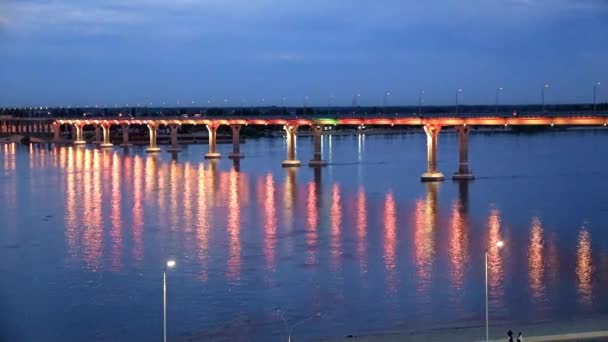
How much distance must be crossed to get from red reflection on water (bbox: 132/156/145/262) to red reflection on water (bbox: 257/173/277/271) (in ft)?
9.31

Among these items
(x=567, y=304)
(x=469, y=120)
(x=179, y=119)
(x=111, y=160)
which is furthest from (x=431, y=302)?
(x=179, y=119)

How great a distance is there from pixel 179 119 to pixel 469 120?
31.9 metres

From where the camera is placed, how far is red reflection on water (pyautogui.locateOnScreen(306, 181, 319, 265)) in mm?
20594

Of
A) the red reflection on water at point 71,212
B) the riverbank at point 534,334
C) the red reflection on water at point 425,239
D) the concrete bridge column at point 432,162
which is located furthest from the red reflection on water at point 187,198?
the riverbank at point 534,334

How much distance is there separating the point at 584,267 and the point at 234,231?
30.7 feet

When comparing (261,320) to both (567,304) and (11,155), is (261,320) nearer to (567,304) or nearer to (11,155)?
(567,304)

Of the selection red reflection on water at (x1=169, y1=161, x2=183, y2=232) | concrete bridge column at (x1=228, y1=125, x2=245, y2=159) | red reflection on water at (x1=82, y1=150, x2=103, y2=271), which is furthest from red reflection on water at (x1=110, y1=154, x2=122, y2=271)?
concrete bridge column at (x1=228, y1=125, x2=245, y2=159)

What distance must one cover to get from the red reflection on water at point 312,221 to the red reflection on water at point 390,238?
63.2 inches

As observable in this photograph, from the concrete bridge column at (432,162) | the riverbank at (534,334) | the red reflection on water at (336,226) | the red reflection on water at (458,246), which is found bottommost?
the red reflection on water at (458,246)

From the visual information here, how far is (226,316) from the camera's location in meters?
14.7

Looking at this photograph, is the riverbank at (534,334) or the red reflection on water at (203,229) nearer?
the riverbank at (534,334)

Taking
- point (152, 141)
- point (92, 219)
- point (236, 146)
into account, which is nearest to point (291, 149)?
point (236, 146)

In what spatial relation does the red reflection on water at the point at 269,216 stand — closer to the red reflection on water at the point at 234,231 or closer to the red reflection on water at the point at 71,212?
the red reflection on water at the point at 234,231

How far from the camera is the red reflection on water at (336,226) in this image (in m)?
20.2
